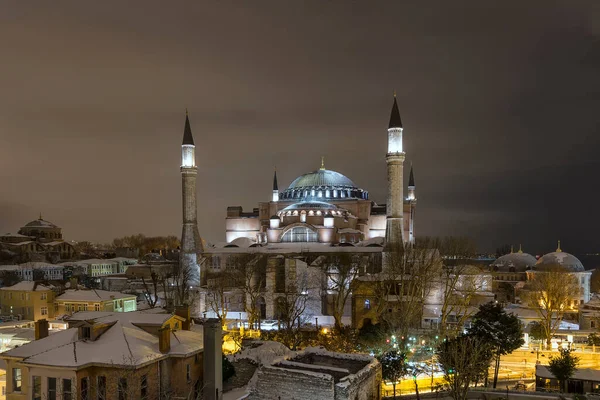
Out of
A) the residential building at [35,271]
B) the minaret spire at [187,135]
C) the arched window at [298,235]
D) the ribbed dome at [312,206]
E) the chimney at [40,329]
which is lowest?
the residential building at [35,271]

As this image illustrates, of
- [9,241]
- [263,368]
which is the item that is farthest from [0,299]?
[9,241]

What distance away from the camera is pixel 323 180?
181 feet

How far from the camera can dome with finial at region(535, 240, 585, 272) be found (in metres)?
38.1

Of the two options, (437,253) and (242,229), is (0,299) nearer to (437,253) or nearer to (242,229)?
(242,229)

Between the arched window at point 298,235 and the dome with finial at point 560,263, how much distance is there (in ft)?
69.7

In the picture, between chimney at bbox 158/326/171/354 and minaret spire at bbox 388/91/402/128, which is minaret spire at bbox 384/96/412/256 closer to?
minaret spire at bbox 388/91/402/128

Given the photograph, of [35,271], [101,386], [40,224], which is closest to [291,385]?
[101,386]

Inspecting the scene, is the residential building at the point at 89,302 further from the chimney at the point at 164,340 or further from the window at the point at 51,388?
the window at the point at 51,388

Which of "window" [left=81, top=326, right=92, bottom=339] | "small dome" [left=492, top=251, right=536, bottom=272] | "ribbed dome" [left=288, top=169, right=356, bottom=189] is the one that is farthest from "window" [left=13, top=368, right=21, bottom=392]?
"small dome" [left=492, top=251, right=536, bottom=272]

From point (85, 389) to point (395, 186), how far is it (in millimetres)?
29517

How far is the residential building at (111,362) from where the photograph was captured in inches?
448

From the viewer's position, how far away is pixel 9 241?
71.6 metres

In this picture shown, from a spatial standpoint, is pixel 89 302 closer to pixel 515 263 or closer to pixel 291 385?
pixel 291 385

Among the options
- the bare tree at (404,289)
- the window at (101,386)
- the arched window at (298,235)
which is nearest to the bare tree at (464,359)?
the bare tree at (404,289)
